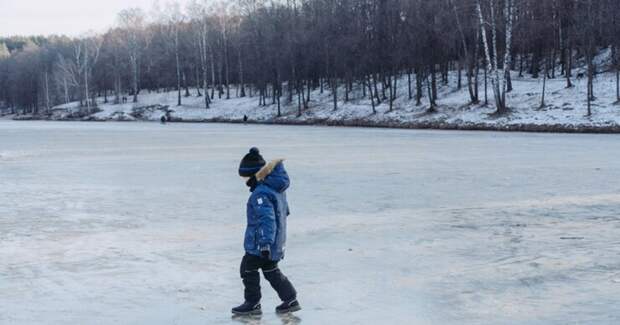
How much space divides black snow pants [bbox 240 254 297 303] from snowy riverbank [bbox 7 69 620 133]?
1277 inches

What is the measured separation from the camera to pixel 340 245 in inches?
337

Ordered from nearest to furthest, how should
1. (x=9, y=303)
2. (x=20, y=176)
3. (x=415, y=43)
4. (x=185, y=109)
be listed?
(x=9, y=303), (x=20, y=176), (x=415, y=43), (x=185, y=109)

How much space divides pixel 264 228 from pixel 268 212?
133mm

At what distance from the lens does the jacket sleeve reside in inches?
207

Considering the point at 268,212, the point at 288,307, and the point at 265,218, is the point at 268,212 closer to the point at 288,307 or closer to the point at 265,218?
the point at 265,218

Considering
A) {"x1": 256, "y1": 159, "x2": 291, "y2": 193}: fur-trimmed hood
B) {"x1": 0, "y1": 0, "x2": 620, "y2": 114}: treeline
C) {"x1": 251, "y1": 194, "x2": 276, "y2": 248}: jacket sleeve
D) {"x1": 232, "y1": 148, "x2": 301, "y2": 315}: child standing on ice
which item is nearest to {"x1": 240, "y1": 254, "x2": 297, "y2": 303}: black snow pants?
{"x1": 232, "y1": 148, "x2": 301, "y2": 315}: child standing on ice

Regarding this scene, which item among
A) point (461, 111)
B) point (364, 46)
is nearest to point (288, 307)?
point (461, 111)

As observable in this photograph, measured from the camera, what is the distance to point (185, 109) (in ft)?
252

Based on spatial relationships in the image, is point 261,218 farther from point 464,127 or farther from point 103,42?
point 103,42

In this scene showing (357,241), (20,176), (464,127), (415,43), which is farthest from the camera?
(415,43)

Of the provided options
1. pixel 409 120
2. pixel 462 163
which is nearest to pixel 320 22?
pixel 409 120

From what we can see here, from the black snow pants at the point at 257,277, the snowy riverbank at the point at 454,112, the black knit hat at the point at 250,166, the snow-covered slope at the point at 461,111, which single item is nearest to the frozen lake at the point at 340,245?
the black snow pants at the point at 257,277

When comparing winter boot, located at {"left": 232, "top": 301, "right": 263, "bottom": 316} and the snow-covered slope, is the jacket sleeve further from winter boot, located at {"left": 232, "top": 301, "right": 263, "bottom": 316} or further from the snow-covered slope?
the snow-covered slope

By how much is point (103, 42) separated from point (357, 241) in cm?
11362
